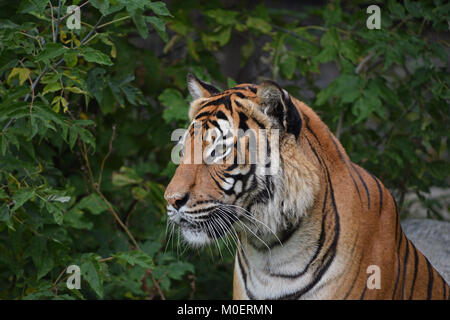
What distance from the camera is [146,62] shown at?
3.54 meters

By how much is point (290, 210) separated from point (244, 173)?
0.20 meters

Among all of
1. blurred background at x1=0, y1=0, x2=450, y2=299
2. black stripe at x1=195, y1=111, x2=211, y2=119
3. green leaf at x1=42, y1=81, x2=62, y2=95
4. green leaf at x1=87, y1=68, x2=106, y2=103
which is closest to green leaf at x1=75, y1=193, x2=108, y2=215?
blurred background at x1=0, y1=0, x2=450, y2=299

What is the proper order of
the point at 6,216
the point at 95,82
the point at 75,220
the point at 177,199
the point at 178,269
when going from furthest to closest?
the point at 178,269
the point at 75,220
the point at 95,82
the point at 6,216
the point at 177,199

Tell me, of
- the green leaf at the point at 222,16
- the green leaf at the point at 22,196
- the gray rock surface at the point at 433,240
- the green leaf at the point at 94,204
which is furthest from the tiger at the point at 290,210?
the green leaf at the point at 222,16

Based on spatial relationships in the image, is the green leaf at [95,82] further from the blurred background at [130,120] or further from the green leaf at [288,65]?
the green leaf at [288,65]

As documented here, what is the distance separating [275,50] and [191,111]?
1587mm

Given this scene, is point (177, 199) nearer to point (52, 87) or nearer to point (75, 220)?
point (52, 87)

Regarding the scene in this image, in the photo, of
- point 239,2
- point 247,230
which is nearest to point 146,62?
point 239,2

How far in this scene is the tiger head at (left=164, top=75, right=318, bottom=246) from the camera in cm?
181

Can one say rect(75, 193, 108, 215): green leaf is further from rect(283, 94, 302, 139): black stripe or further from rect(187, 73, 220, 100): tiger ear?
rect(283, 94, 302, 139): black stripe

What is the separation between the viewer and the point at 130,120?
12.5 ft

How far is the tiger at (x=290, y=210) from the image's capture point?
1.83 meters

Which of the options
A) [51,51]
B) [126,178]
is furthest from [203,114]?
[126,178]
